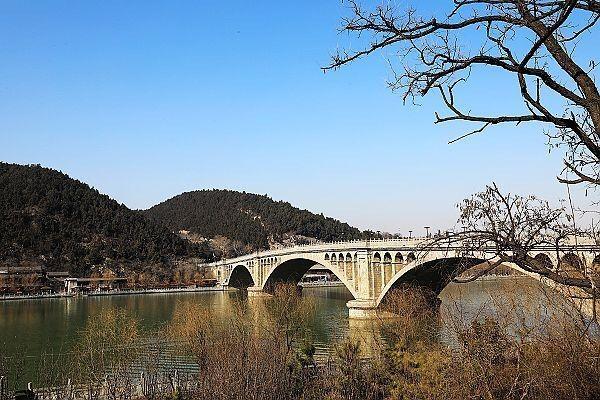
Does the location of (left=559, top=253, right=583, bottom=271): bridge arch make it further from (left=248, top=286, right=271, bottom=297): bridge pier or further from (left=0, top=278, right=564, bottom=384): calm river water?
(left=248, top=286, right=271, bottom=297): bridge pier

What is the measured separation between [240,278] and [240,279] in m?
0.55

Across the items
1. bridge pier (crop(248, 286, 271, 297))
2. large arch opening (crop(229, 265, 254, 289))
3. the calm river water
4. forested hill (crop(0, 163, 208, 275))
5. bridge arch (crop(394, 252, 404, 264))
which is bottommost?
the calm river water

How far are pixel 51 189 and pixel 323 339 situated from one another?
12120 centimetres

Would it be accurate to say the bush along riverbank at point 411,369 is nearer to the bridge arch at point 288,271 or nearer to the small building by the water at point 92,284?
the bridge arch at point 288,271

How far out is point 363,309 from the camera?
1741 inches

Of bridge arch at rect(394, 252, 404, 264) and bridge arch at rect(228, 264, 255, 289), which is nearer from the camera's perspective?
bridge arch at rect(394, 252, 404, 264)

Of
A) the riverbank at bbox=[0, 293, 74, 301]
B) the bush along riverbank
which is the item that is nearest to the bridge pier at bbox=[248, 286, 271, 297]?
the riverbank at bbox=[0, 293, 74, 301]

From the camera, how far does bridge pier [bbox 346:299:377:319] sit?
43.6 m

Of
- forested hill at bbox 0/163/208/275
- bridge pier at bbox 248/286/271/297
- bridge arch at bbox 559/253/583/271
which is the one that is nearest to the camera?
bridge arch at bbox 559/253/583/271

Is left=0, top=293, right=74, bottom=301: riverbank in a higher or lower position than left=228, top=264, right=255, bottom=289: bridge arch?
lower

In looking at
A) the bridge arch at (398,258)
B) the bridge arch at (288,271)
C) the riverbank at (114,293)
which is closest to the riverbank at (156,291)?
the riverbank at (114,293)

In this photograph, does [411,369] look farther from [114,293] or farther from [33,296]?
[114,293]

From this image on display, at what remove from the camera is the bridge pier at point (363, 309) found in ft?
143

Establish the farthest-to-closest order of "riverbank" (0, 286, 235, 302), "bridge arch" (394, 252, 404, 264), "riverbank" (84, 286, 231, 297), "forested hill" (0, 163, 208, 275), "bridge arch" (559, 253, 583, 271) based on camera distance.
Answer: "forested hill" (0, 163, 208, 275), "riverbank" (84, 286, 231, 297), "riverbank" (0, 286, 235, 302), "bridge arch" (394, 252, 404, 264), "bridge arch" (559, 253, 583, 271)
